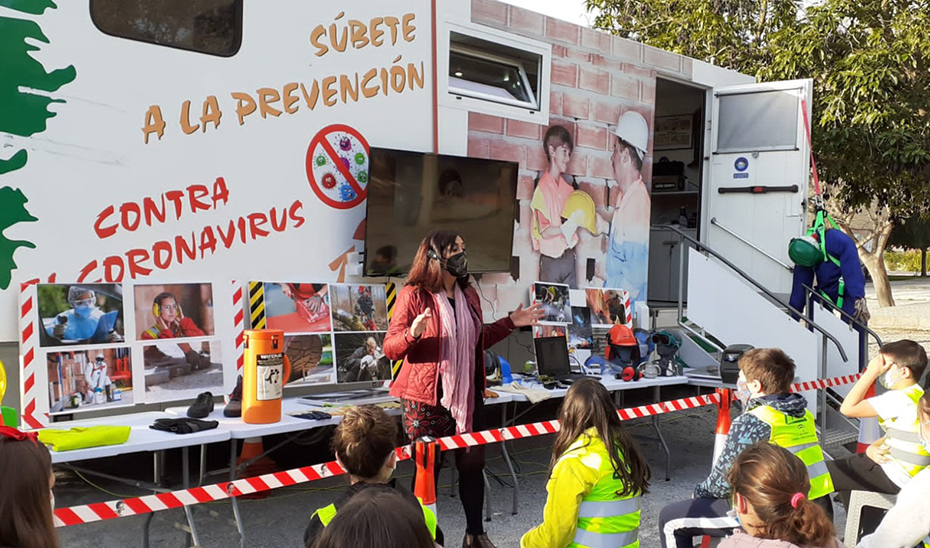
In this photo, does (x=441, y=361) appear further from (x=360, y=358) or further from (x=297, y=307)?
(x=360, y=358)

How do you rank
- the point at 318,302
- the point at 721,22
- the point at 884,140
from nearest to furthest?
the point at 318,302 → the point at 884,140 → the point at 721,22

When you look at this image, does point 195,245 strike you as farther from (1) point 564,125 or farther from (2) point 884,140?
(2) point 884,140

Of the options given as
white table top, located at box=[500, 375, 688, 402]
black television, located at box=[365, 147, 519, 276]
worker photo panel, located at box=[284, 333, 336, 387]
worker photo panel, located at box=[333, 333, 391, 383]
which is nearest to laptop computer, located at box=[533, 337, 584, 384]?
white table top, located at box=[500, 375, 688, 402]

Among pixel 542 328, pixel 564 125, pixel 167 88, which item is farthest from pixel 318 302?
pixel 564 125

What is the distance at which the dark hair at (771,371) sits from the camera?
358cm

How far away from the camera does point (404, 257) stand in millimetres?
5551

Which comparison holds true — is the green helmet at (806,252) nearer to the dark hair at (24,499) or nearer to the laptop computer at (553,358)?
the laptop computer at (553,358)

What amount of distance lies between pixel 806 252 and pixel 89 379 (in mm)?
5958

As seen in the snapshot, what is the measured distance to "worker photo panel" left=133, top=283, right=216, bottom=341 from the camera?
4.41 meters

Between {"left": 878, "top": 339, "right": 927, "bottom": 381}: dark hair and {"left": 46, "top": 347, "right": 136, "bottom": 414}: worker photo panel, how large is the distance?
3821mm

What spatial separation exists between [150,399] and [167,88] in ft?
5.38

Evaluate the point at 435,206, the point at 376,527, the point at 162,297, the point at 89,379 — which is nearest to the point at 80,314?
the point at 89,379

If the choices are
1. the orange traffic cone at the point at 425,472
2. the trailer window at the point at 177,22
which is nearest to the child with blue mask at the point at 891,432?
the orange traffic cone at the point at 425,472

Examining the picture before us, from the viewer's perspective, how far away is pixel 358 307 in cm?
540
